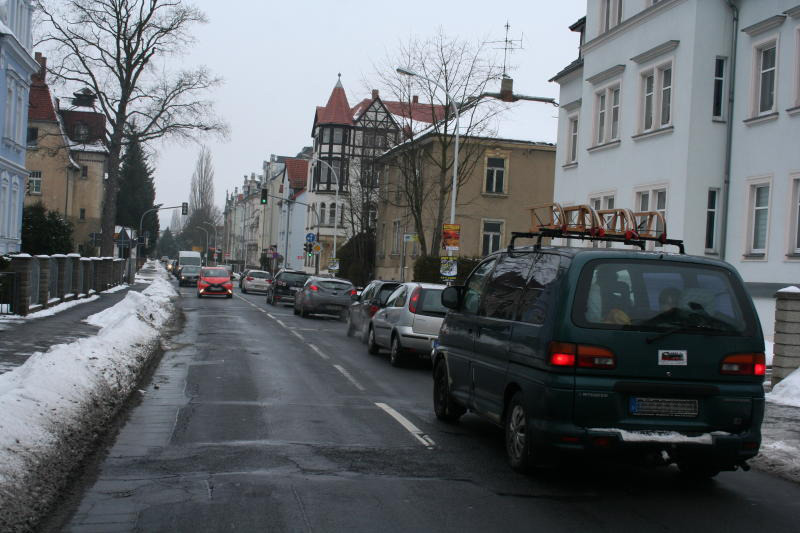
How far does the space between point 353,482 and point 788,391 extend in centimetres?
838

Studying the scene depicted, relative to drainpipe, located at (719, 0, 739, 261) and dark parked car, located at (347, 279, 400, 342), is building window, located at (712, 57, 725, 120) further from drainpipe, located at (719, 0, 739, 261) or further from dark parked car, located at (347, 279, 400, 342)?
dark parked car, located at (347, 279, 400, 342)

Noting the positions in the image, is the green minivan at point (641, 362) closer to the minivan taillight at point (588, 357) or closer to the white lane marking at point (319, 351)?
the minivan taillight at point (588, 357)

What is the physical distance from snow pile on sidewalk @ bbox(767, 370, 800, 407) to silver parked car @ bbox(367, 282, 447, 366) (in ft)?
19.4

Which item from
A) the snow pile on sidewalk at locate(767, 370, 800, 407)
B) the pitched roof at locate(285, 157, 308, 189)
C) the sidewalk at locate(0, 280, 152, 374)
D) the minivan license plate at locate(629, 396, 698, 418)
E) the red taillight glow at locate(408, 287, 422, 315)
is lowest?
the sidewalk at locate(0, 280, 152, 374)

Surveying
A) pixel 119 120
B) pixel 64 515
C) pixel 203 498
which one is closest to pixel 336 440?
pixel 203 498

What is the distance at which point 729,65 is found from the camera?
872 inches

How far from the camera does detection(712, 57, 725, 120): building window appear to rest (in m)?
22.4

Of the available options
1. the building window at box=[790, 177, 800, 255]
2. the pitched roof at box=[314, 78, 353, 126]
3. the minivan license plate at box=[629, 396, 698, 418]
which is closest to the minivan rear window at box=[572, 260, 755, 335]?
the minivan license plate at box=[629, 396, 698, 418]

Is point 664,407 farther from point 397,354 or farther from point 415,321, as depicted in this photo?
point 397,354

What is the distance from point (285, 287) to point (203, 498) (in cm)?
3392

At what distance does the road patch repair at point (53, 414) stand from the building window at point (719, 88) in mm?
15806

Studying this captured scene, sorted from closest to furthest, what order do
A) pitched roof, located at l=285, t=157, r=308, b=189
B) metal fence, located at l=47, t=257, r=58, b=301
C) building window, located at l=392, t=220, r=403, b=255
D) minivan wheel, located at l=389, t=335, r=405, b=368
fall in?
1. minivan wheel, located at l=389, t=335, r=405, b=368
2. metal fence, located at l=47, t=257, r=58, b=301
3. building window, located at l=392, t=220, r=403, b=255
4. pitched roof, located at l=285, t=157, r=308, b=189

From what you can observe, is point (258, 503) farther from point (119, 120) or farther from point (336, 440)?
point (119, 120)

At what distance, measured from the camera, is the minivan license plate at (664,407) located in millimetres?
6645
